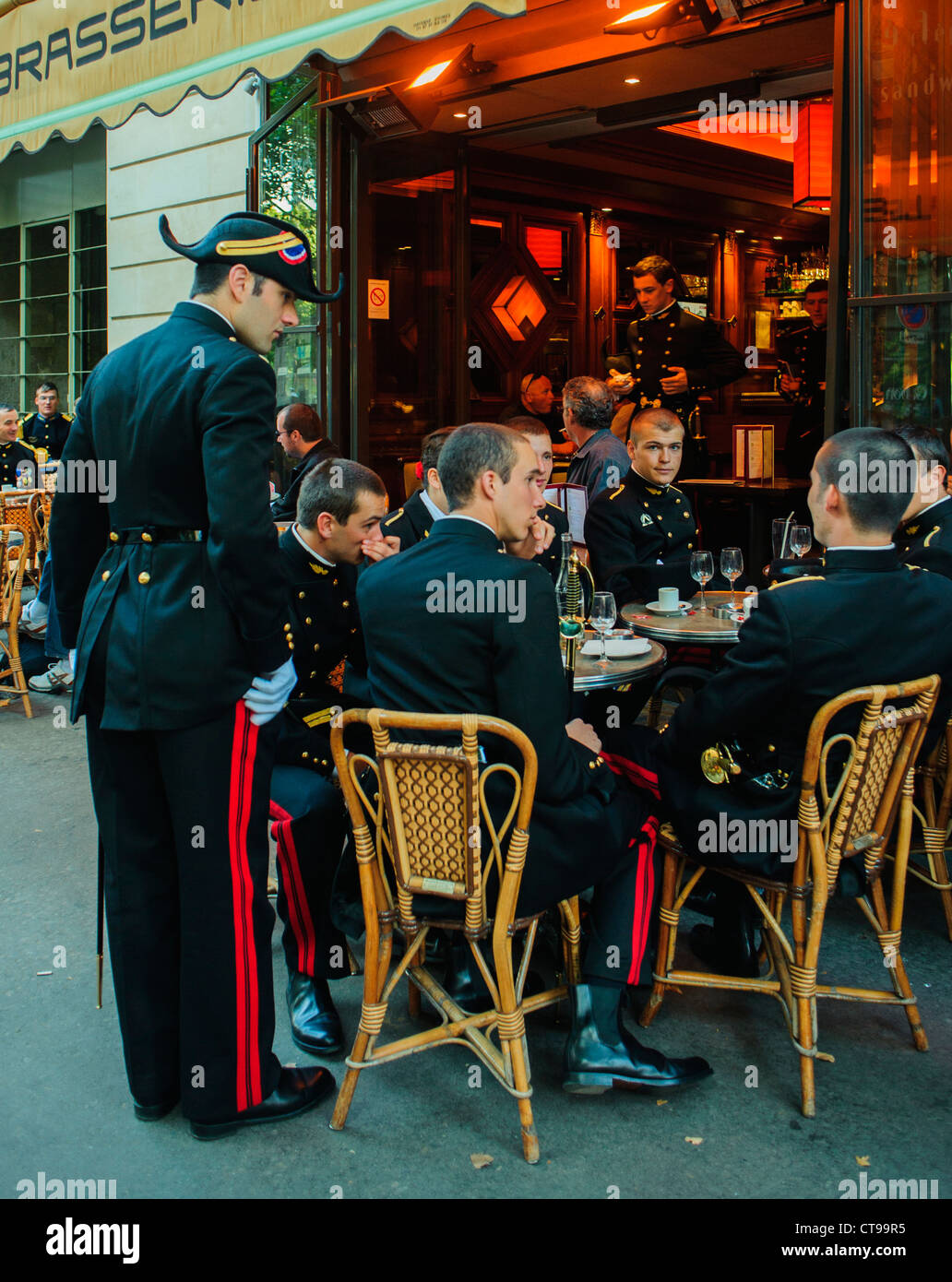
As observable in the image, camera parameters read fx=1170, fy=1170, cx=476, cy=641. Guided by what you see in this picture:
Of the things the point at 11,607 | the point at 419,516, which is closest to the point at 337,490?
the point at 419,516

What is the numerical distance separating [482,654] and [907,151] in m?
3.50

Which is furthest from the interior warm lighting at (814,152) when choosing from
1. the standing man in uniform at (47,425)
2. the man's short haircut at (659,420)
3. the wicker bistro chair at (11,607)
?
the standing man in uniform at (47,425)

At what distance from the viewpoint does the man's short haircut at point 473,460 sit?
2.72 m

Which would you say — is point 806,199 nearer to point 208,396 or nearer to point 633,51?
point 633,51

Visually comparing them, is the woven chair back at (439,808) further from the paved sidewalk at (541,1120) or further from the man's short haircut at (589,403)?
the man's short haircut at (589,403)

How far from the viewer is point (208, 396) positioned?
2438 millimetres

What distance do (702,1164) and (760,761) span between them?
97 centimetres

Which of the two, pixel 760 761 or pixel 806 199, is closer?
pixel 760 761

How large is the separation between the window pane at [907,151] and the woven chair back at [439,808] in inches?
127

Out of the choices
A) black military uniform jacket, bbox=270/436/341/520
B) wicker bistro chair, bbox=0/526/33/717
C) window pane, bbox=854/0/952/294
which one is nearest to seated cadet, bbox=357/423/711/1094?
window pane, bbox=854/0/952/294

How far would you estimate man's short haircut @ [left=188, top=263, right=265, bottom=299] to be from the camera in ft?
8.63

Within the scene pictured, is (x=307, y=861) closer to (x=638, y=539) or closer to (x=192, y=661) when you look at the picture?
(x=192, y=661)

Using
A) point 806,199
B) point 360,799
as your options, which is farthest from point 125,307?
point 360,799

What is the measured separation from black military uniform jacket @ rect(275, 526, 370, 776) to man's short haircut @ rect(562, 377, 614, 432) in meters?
2.66
